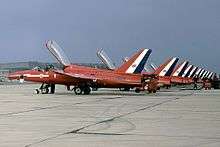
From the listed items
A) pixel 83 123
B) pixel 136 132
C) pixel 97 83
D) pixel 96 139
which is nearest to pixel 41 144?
pixel 96 139

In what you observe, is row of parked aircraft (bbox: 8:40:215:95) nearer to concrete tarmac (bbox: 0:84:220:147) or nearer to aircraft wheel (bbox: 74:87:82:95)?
aircraft wheel (bbox: 74:87:82:95)

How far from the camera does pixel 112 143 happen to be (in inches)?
468

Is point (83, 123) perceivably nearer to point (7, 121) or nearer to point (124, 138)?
point (7, 121)

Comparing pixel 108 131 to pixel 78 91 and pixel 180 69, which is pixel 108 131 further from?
pixel 180 69

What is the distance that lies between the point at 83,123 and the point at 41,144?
197 inches

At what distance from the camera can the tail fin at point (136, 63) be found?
44.3 metres

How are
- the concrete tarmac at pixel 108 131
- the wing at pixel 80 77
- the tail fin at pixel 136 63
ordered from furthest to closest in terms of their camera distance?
the tail fin at pixel 136 63 < the wing at pixel 80 77 < the concrete tarmac at pixel 108 131

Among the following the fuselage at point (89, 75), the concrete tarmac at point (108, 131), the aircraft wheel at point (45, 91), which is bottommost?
→ the concrete tarmac at point (108, 131)

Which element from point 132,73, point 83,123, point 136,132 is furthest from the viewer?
point 132,73

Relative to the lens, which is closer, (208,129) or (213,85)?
(208,129)

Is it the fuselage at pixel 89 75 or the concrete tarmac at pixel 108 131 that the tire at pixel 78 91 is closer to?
the fuselage at pixel 89 75

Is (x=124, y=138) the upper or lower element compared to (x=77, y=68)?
lower

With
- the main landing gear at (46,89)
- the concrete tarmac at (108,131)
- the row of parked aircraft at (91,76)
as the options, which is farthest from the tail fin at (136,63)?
the concrete tarmac at (108,131)

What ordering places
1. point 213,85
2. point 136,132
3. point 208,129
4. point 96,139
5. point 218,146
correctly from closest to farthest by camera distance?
point 218,146 → point 96,139 → point 136,132 → point 208,129 → point 213,85
